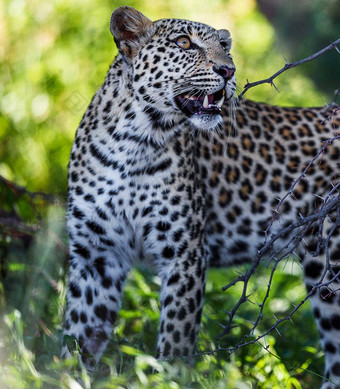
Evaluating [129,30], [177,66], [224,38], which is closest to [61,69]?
[129,30]

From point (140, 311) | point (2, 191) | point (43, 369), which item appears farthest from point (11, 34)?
point (43, 369)

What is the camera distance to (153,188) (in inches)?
207

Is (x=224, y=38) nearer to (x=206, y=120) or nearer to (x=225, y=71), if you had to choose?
(x=225, y=71)

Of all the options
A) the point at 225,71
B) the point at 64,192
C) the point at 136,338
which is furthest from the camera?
the point at 64,192

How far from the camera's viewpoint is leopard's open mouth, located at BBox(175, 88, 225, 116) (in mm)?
4883

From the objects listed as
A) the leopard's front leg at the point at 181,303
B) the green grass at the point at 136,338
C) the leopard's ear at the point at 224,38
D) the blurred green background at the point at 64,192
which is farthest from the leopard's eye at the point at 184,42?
the green grass at the point at 136,338

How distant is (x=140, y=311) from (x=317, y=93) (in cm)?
628

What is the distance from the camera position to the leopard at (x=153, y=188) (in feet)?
16.6

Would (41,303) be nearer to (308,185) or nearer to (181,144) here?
(181,144)

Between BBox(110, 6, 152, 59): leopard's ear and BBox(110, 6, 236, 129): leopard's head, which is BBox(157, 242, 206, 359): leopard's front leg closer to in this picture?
BBox(110, 6, 236, 129): leopard's head

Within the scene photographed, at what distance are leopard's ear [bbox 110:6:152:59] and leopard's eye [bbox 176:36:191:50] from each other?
0.92 ft

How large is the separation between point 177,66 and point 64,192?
112 inches

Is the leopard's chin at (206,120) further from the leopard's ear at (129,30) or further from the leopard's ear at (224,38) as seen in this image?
the leopard's ear at (129,30)

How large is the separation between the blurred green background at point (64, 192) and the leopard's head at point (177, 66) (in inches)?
18.9
